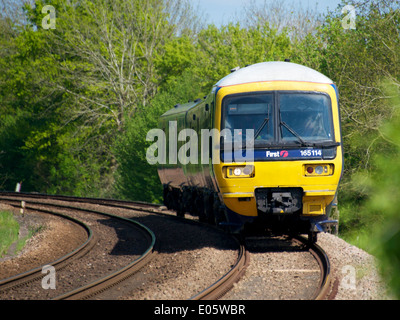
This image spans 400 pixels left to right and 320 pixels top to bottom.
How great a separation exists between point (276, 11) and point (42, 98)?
87.2 feet

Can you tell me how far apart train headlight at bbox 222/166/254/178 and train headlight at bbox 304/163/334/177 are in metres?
0.94

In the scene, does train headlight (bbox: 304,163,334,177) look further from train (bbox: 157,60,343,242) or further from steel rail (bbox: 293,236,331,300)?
steel rail (bbox: 293,236,331,300)

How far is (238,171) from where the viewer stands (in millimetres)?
9945

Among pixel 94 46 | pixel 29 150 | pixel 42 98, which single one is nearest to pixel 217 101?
pixel 94 46

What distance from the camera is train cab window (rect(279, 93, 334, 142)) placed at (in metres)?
9.98

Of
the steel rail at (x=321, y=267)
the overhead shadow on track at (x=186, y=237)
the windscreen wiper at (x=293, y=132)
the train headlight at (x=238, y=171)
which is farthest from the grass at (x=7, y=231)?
the windscreen wiper at (x=293, y=132)

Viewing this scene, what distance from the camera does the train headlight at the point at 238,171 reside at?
9875 mm

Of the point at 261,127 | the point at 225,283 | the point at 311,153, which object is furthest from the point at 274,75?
the point at 225,283

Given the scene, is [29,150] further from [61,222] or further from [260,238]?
[260,238]

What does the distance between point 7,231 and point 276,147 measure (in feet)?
29.0

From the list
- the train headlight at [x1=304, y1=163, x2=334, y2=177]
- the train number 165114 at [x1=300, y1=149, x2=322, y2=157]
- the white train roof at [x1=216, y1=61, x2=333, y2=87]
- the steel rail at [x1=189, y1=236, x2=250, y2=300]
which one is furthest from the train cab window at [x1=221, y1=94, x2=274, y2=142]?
the steel rail at [x1=189, y1=236, x2=250, y2=300]

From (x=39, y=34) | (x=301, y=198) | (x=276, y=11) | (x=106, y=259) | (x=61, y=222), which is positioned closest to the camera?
(x=301, y=198)

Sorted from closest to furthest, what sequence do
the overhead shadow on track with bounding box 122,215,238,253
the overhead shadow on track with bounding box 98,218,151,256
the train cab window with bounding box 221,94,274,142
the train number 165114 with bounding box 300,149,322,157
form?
the train number 165114 with bounding box 300,149,322,157 < the train cab window with bounding box 221,94,274,142 < the overhead shadow on track with bounding box 122,215,238,253 < the overhead shadow on track with bounding box 98,218,151,256

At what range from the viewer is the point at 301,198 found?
9953mm
